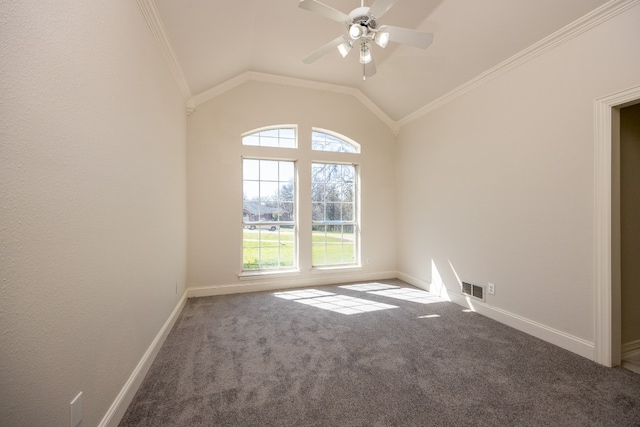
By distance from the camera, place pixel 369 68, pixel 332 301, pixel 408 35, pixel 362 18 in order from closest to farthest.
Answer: pixel 362 18
pixel 408 35
pixel 369 68
pixel 332 301

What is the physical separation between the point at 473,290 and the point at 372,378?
2011 millimetres

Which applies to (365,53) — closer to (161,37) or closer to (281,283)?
(161,37)

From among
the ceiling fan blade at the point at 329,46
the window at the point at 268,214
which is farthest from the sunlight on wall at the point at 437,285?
the ceiling fan blade at the point at 329,46

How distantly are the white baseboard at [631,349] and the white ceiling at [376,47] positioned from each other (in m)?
2.80

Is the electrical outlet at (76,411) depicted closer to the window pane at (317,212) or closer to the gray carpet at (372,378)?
the gray carpet at (372,378)

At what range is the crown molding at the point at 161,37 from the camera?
2013mm

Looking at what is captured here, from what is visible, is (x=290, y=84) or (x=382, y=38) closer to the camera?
(x=382, y=38)

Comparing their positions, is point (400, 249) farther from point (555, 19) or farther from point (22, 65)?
point (22, 65)

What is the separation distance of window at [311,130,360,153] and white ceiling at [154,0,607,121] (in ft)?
3.04

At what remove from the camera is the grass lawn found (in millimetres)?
4164

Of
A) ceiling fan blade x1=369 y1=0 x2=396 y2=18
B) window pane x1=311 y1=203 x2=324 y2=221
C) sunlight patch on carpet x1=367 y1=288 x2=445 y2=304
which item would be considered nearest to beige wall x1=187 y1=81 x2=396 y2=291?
window pane x1=311 y1=203 x2=324 y2=221

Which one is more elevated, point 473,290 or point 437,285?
point 473,290

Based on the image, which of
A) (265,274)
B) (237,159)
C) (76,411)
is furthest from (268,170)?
(76,411)

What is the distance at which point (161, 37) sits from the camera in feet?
7.65
